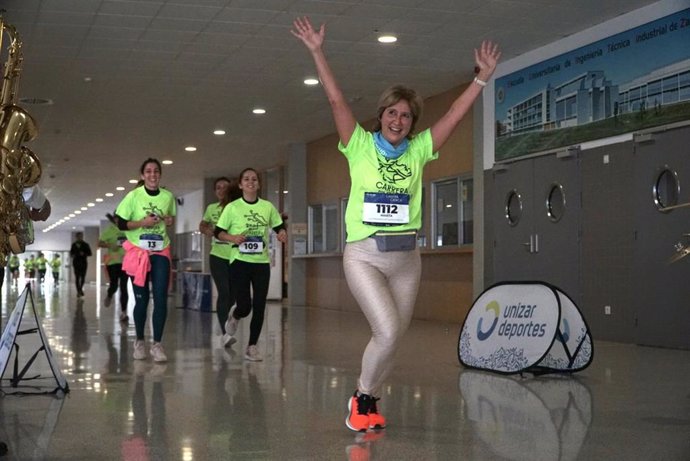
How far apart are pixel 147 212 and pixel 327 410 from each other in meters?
3.46

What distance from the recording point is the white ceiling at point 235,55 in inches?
438

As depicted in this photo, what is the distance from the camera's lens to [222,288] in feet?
34.6

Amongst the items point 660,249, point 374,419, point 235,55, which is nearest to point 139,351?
point 374,419

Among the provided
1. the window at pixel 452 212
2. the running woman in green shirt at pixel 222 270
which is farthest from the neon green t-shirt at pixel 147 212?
the window at pixel 452 212

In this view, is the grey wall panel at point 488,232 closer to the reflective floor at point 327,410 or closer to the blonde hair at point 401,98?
the reflective floor at point 327,410

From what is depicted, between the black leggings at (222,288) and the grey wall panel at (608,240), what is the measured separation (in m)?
4.56

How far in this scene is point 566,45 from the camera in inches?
489

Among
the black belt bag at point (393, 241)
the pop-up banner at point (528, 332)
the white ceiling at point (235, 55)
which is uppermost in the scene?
the white ceiling at point (235, 55)

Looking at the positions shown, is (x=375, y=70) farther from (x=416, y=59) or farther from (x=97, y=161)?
(x=97, y=161)

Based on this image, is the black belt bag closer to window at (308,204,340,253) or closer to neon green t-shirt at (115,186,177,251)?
neon green t-shirt at (115,186,177,251)

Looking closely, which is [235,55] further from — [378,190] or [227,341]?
[378,190]

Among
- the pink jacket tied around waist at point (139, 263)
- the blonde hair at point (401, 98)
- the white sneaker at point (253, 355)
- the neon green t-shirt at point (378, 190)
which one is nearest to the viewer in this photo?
the neon green t-shirt at point (378, 190)

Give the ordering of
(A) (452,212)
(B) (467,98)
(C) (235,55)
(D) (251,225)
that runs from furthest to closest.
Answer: (A) (452,212)
(C) (235,55)
(D) (251,225)
(B) (467,98)

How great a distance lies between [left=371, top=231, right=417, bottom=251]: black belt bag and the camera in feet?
15.4
